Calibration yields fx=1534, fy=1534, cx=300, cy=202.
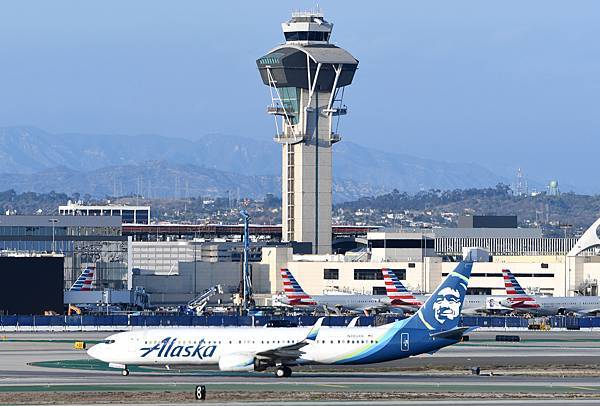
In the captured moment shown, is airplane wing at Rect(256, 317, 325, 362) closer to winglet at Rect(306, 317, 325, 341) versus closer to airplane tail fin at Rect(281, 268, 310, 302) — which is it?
winglet at Rect(306, 317, 325, 341)

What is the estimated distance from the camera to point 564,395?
79.9 m

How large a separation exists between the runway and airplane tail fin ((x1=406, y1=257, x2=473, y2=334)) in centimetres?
314

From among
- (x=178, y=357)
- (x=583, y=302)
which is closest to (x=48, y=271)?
(x=583, y=302)

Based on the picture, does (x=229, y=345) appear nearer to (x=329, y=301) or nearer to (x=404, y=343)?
(x=404, y=343)

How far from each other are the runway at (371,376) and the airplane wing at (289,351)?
1.30m

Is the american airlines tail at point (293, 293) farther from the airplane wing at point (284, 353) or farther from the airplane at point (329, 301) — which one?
the airplane wing at point (284, 353)

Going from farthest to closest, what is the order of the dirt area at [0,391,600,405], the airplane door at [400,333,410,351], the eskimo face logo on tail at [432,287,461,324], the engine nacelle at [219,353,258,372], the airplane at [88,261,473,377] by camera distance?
the eskimo face logo on tail at [432,287,461,324] → the airplane door at [400,333,410,351] → the airplane at [88,261,473,377] → the engine nacelle at [219,353,258,372] → the dirt area at [0,391,600,405]

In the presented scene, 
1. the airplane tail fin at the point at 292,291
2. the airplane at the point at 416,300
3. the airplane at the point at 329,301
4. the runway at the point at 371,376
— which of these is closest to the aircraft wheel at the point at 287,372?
the runway at the point at 371,376

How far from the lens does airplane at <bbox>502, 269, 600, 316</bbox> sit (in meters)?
185

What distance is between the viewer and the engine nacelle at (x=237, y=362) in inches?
3536

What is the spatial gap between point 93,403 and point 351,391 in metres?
14.4

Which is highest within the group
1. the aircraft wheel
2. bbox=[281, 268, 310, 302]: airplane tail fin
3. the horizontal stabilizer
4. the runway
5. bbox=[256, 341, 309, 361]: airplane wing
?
bbox=[281, 268, 310, 302]: airplane tail fin

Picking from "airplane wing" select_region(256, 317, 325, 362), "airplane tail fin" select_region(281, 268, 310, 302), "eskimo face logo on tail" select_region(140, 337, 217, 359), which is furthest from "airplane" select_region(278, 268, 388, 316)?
"eskimo face logo on tail" select_region(140, 337, 217, 359)

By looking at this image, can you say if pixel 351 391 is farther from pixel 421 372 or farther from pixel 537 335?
pixel 537 335
